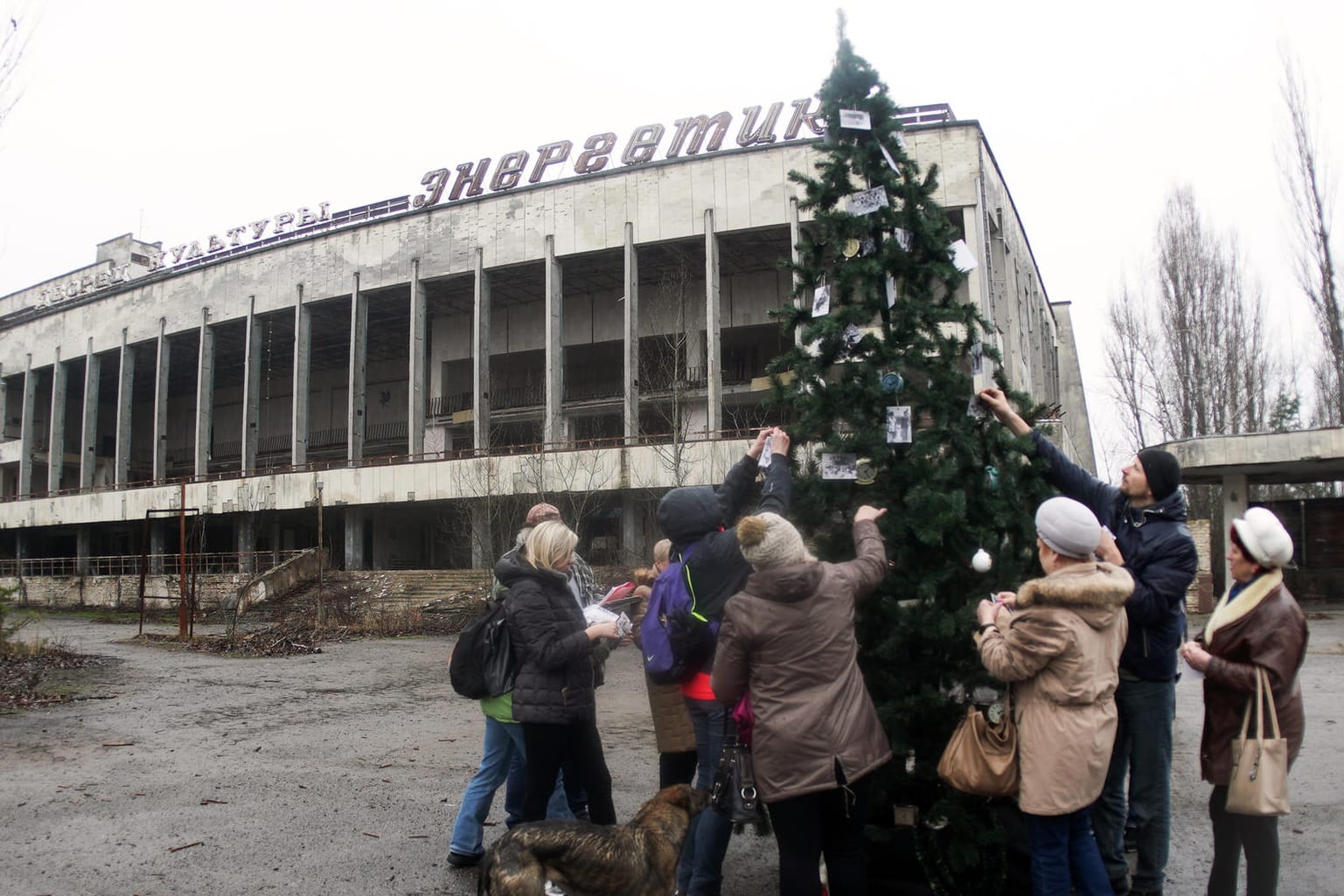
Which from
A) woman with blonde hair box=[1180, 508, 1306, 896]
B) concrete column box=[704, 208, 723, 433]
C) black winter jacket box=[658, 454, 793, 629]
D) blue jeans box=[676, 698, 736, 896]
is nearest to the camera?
woman with blonde hair box=[1180, 508, 1306, 896]

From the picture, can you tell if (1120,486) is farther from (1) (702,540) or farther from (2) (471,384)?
(2) (471,384)

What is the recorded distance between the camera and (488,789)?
4.70 m

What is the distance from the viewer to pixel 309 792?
249 inches

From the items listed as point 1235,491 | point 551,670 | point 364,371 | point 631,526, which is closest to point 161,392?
point 364,371

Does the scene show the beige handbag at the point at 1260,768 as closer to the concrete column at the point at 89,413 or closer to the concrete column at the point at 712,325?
the concrete column at the point at 712,325

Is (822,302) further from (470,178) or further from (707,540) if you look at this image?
(470,178)

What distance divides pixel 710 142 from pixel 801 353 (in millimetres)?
27475

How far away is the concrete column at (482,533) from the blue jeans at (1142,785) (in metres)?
22.9

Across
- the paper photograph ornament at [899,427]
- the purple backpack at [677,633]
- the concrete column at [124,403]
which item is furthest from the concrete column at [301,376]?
the paper photograph ornament at [899,427]

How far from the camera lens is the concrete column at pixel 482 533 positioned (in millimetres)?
26286

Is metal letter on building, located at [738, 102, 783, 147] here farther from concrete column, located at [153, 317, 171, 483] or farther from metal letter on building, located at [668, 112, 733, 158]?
concrete column, located at [153, 317, 171, 483]

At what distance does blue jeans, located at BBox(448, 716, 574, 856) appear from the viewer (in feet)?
15.3

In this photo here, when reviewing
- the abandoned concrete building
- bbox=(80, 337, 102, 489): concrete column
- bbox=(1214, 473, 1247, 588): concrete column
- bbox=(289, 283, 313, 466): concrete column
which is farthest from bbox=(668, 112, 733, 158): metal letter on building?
bbox=(80, 337, 102, 489): concrete column

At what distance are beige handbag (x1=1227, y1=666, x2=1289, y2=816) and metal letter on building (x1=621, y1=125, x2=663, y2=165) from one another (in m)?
29.6
